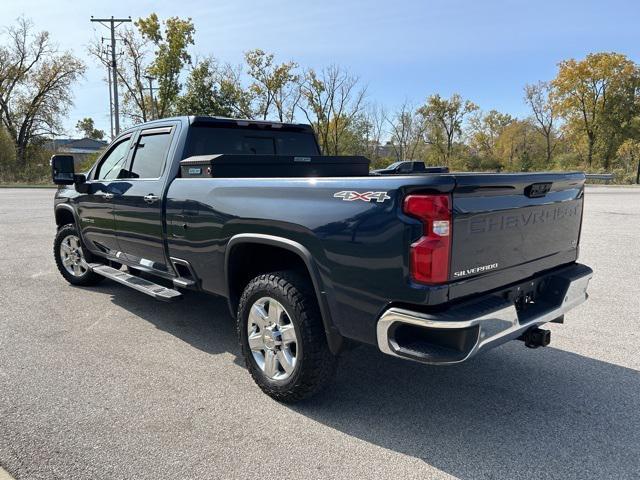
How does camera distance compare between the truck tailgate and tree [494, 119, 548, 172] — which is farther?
tree [494, 119, 548, 172]

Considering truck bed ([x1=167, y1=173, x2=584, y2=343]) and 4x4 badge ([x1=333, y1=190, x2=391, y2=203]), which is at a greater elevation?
4x4 badge ([x1=333, y1=190, x2=391, y2=203])

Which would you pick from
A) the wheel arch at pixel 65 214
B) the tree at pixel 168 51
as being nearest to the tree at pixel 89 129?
the tree at pixel 168 51

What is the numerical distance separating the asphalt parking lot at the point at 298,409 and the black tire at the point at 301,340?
151 mm

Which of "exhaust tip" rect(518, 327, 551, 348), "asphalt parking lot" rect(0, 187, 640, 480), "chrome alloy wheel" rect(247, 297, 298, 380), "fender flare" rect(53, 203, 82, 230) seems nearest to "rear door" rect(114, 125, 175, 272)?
"asphalt parking lot" rect(0, 187, 640, 480)

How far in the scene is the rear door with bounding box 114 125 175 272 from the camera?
4.32 m

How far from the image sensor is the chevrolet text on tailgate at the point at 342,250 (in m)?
2.51

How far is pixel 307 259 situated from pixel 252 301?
2.22 ft

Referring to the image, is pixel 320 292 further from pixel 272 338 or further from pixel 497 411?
pixel 497 411

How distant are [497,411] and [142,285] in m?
3.21

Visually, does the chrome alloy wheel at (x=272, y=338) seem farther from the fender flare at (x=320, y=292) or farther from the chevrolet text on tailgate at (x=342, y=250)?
the fender flare at (x=320, y=292)

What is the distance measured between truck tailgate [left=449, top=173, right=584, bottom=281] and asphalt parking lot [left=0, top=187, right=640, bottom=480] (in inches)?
37.8

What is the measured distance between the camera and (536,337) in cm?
307

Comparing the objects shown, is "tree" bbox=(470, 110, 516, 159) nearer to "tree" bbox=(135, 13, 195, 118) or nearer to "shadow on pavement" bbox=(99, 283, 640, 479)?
"tree" bbox=(135, 13, 195, 118)

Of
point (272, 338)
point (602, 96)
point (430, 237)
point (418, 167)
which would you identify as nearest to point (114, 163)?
point (272, 338)
